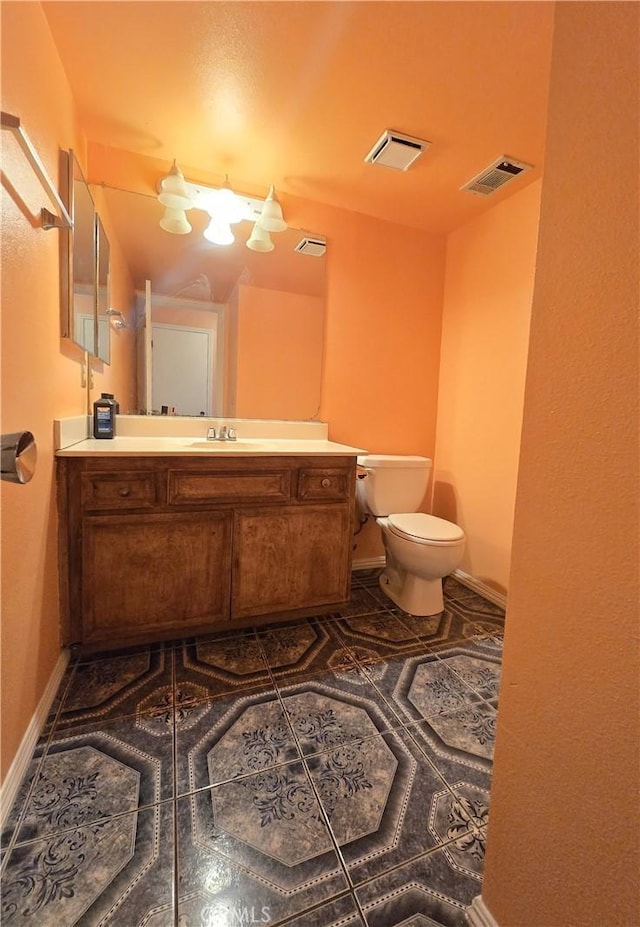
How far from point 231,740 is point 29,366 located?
4.08ft

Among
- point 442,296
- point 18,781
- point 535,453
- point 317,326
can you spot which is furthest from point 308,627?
point 442,296

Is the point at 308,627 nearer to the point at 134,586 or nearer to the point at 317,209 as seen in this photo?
the point at 134,586

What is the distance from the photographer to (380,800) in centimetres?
101

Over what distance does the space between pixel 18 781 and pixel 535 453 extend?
1.45 m

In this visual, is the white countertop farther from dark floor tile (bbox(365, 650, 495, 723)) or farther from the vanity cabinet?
dark floor tile (bbox(365, 650, 495, 723))

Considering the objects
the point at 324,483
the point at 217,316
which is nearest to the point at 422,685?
the point at 324,483

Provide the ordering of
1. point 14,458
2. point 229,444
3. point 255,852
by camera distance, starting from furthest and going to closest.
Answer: point 229,444 < point 255,852 < point 14,458

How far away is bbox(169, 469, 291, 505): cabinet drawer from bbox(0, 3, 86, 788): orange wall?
1.36 feet

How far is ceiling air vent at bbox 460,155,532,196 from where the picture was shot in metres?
1.75

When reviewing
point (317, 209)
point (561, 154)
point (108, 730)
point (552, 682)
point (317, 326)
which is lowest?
point (108, 730)

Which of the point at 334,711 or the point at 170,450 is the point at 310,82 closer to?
the point at 170,450

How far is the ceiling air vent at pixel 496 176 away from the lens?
1.75 m

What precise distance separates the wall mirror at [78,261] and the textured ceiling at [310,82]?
348 millimetres

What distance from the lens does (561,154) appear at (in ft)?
1.86
